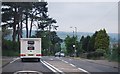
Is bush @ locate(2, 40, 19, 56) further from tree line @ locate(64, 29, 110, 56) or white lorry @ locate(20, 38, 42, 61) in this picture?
white lorry @ locate(20, 38, 42, 61)

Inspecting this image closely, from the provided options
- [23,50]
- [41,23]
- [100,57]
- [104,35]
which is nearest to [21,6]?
[41,23]

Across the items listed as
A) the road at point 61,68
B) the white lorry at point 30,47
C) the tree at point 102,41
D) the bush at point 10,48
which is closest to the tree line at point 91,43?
the tree at point 102,41

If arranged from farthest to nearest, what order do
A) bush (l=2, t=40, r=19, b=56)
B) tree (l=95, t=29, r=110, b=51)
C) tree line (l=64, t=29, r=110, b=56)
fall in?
tree line (l=64, t=29, r=110, b=56) → tree (l=95, t=29, r=110, b=51) → bush (l=2, t=40, r=19, b=56)

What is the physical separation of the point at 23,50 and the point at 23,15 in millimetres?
26535

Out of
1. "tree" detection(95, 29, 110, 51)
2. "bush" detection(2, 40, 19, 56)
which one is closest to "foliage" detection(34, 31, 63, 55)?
"bush" detection(2, 40, 19, 56)

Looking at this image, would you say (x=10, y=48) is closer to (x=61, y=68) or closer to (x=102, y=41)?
(x=102, y=41)

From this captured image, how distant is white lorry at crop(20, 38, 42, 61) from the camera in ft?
140

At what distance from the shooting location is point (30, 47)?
4281cm

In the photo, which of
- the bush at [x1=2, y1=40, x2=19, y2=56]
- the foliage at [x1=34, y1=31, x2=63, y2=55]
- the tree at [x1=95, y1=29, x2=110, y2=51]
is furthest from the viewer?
the tree at [x1=95, y1=29, x2=110, y2=51]

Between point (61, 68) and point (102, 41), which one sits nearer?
point (61, 68)

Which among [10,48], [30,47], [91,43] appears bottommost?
[10,48]

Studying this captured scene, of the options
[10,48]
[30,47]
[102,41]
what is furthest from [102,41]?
[30,47]

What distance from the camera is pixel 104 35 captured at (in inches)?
3585

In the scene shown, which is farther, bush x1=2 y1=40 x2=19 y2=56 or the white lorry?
bush x1=2 y1=40 x2=19 y2=56
